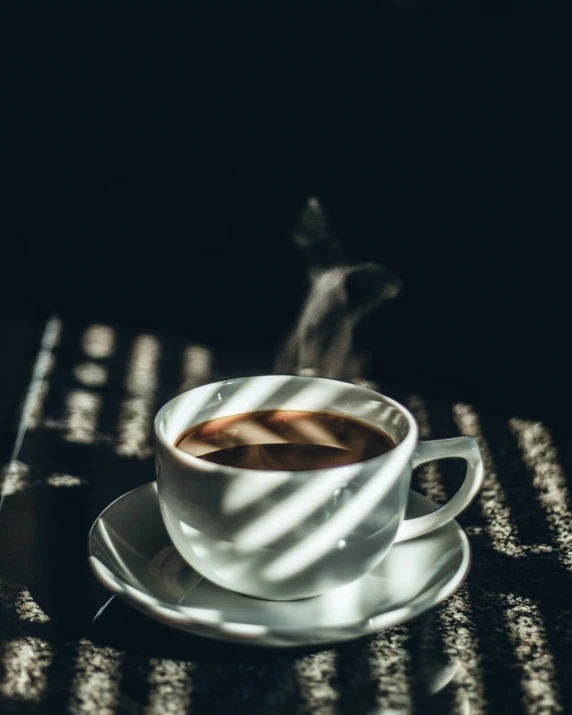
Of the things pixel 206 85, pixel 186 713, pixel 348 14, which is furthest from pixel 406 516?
pixel 206 85

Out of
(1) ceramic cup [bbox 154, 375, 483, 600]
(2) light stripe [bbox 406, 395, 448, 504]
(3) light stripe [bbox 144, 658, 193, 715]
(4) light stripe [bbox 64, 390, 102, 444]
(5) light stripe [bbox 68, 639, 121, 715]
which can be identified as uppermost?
(1) ceramic cup [bbox 154, 375, 483, 600]

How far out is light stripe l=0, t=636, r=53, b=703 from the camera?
40cm

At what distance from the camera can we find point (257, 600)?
44 centimetres

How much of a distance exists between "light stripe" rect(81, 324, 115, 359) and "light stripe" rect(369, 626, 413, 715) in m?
0.73

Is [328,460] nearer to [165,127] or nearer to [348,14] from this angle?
[348,14]

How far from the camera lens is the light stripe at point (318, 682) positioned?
39cm

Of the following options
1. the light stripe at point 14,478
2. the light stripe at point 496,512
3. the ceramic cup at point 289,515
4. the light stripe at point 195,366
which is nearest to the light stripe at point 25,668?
the ceramic cup at point 289,515

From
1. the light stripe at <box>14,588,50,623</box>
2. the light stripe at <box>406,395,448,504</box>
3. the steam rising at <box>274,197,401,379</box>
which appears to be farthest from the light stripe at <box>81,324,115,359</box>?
the light stripe at <box>14,588,50,623</box>

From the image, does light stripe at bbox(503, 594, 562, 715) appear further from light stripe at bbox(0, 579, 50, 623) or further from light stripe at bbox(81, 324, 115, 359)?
light stripe at bbox(81, 324, 115, 359)

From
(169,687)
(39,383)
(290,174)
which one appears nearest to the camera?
(169,687)

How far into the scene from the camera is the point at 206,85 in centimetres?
146

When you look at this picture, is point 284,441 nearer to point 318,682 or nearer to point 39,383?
point 318,682

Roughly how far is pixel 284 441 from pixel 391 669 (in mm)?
170

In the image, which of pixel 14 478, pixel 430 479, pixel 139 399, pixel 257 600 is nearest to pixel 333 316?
pixel 139 399
